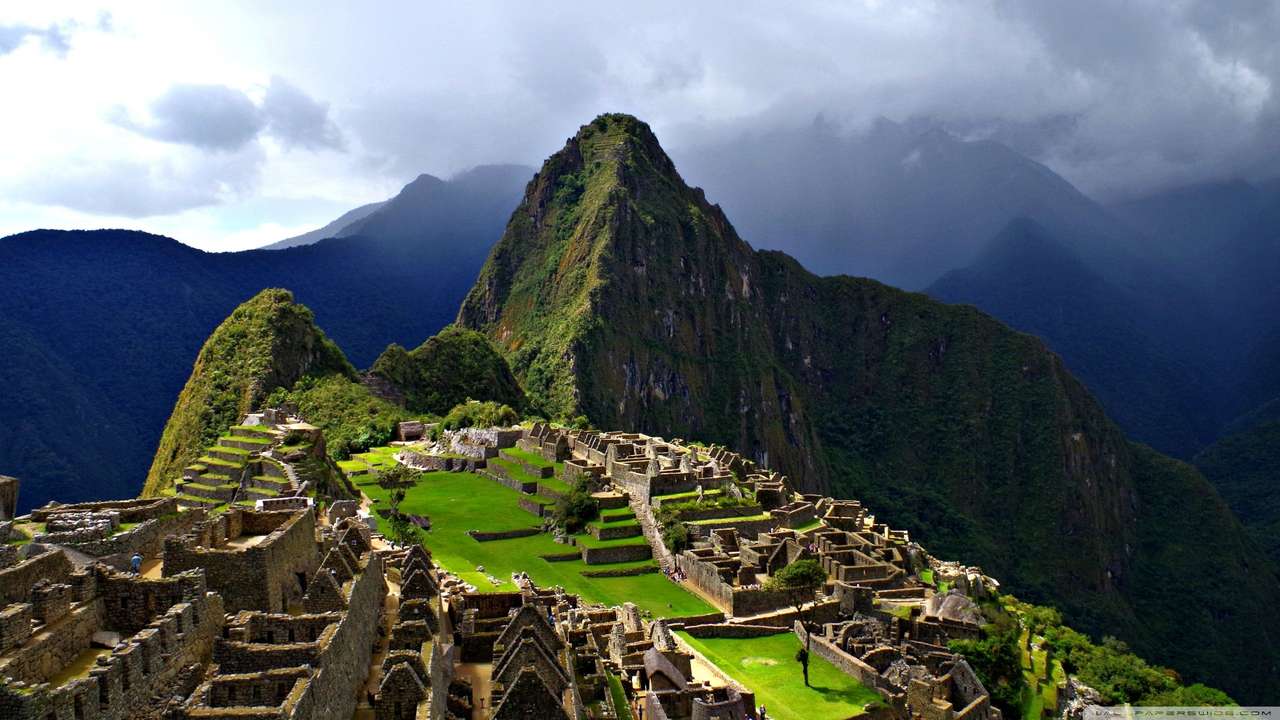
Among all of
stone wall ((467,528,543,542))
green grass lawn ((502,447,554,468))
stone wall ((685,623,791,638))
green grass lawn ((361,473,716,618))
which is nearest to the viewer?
stone wall ((685,623,791,638))

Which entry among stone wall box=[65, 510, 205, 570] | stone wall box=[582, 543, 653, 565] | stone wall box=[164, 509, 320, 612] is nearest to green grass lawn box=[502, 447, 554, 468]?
stone wall box=[582, 543, 653, 565]

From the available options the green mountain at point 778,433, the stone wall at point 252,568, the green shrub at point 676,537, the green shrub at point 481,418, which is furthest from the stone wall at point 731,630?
the green mountain at point 778,433

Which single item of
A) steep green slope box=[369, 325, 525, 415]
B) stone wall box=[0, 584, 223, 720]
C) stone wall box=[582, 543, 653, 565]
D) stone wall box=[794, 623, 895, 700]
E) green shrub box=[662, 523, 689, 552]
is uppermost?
steep green slope box=[369, 325, 525, 415]

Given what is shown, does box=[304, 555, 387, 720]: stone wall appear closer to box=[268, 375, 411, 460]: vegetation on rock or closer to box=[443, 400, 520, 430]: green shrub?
box=[268, 375, 411, 460]: vegetation on rock

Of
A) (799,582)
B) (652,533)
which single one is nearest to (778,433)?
(652,533)

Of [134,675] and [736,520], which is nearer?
[134,675]

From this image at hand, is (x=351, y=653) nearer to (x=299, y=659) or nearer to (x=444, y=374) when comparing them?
(x=299, y=659)
